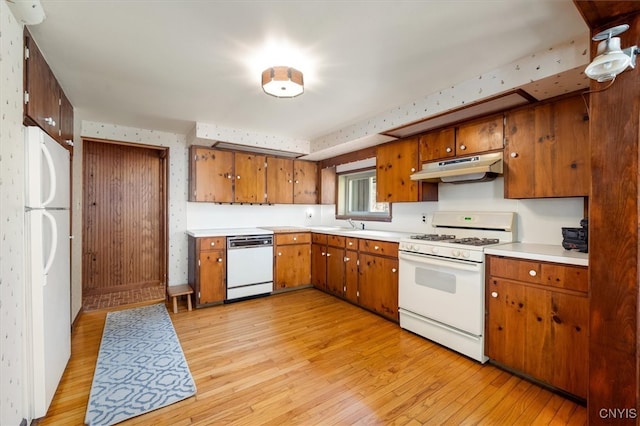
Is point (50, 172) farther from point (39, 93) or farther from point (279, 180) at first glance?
point (279, 180)

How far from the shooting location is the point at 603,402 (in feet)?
4.74

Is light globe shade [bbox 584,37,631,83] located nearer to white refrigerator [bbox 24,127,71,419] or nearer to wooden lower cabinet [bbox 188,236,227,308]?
white refrigerator [bbox 24,127,71,419]

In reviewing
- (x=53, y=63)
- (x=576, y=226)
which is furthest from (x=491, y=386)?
(x=53, y=63)

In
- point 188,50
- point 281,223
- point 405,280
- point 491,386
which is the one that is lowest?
point 491,386

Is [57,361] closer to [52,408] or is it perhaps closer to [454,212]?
[52,408]

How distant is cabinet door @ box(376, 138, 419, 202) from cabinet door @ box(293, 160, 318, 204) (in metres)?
1.56

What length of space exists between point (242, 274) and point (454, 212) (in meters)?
2.75

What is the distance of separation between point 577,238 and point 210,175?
398cm

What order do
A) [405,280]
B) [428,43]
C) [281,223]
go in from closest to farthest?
1. [428,43]
2. [405,280]
3. [281,223]

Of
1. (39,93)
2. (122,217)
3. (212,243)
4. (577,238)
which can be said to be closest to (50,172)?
(39,93)

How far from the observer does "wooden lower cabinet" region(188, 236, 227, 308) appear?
3.57 metres

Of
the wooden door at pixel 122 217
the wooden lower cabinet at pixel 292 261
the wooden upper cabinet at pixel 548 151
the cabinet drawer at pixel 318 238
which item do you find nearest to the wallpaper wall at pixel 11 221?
the wooden door at pixel 122 217

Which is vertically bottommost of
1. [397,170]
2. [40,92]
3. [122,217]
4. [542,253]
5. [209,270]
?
[209,270]

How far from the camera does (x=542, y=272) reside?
6.56 ft
